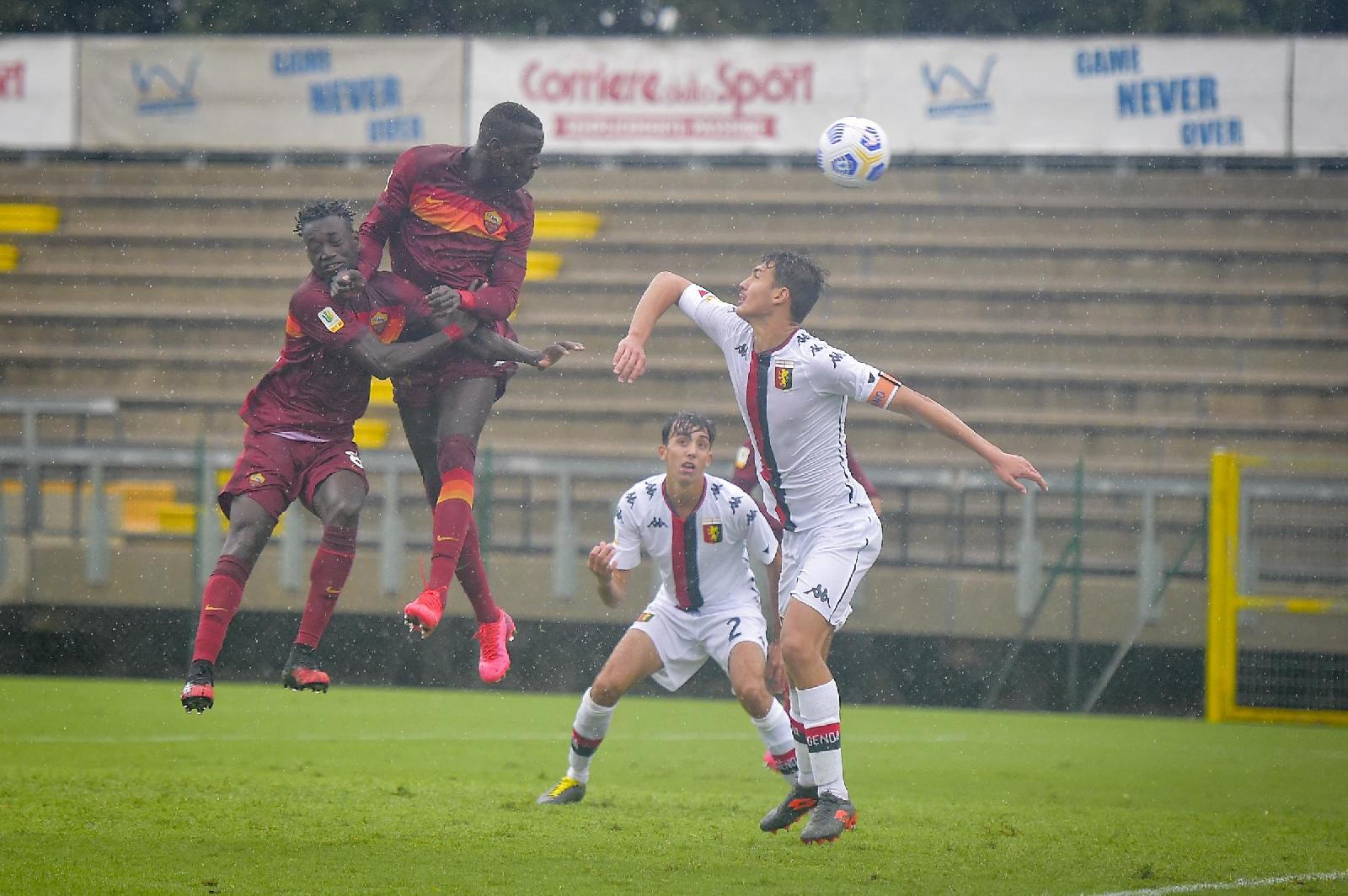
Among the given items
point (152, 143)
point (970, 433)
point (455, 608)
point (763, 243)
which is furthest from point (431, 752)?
point (152, 143)

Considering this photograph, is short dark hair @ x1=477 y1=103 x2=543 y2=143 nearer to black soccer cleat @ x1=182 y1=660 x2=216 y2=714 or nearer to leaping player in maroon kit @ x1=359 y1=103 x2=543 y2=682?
leaping player in maroon kit @ x1=359 y1=103 x2=543 y2=682

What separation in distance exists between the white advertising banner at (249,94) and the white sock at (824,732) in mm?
12002

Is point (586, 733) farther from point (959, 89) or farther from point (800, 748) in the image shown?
point (959, 89)

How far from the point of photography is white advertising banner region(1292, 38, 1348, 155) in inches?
622

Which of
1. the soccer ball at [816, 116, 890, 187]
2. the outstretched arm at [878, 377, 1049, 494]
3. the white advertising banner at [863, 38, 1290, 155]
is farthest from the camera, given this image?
the white advertising banner at [863, 38, 1290, 155]

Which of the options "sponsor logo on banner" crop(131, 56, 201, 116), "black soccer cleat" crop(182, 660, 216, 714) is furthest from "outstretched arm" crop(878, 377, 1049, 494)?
"sponsor logo on banner" crop(131, 56, 201, 116)

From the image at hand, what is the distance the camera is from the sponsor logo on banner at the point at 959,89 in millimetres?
16453

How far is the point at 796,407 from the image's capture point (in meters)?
6.65

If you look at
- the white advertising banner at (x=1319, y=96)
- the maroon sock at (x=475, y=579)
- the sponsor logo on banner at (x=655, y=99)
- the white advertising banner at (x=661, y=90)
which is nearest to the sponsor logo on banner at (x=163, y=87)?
the white advertising banner at (x=661, y=90)

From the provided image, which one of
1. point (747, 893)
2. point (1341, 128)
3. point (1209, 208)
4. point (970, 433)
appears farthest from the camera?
point (1209, 208)

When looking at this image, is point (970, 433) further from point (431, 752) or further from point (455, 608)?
point (455, 608)

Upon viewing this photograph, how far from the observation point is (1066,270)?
17.4 meters

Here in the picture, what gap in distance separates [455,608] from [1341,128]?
9.52 metres

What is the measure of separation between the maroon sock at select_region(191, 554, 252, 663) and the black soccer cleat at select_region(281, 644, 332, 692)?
0.30 m
